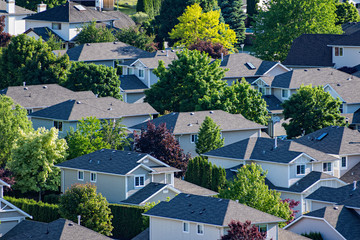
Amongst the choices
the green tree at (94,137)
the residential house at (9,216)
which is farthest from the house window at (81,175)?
the residential house at (9,216)

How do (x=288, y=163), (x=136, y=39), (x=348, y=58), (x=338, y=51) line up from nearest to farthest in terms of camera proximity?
(x=288, y=163) → (x=348, y=58) → (x=338, y=51) → (x=136, y=39)

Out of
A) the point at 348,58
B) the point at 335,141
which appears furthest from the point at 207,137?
the point at 348,58

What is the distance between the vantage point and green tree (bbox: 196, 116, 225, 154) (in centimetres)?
9331

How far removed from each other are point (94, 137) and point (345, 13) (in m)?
71.9

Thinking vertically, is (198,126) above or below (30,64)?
below

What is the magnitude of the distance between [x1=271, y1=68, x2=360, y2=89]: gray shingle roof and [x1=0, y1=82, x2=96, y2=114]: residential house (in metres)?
20.1

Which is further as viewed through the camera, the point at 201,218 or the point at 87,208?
the point at 87,208

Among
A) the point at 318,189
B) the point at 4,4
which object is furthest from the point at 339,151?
the point at 4,4

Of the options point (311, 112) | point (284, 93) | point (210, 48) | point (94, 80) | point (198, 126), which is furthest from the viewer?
point (210, 48)

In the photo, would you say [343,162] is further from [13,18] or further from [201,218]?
[13,18]

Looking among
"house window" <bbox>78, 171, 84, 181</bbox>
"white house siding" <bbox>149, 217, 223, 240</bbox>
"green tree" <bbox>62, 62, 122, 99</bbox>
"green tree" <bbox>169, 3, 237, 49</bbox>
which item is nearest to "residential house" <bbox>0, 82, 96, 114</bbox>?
"green tree" <bbox>62, 62, 122, 99</bbox>

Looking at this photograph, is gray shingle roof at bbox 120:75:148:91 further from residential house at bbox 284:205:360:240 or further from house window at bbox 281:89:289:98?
residential house at bbox 284:205:360:240

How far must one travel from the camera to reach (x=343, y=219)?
70562 millimetres

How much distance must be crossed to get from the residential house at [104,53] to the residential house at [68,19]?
11539 mm
